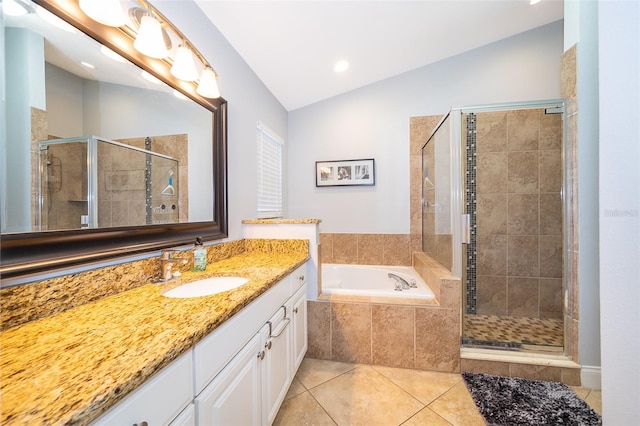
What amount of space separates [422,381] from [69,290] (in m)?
2.02

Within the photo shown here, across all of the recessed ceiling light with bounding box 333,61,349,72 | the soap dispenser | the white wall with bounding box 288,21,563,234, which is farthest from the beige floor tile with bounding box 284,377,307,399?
the recessed ceiling light with bounding box 333,61,349,72

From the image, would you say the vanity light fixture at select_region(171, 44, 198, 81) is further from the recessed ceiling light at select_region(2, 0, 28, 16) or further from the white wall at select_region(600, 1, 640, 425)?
the white wall at select_region(600, 1, 640, 425)

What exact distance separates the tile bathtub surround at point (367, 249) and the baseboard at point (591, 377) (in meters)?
1.46

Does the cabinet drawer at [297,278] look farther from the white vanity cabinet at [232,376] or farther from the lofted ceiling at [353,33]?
the lofted ceiling at [353,33]

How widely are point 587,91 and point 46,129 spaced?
286 centimetres

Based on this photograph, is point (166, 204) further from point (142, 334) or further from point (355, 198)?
point (355, 198)

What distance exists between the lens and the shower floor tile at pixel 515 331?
1971 mm

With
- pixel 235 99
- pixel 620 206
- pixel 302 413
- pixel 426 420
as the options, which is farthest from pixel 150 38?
pixel 426 420

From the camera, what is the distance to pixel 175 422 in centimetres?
61

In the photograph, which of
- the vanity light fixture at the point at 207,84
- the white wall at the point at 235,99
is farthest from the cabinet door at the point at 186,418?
the vanity light fixture at the point at 207,84

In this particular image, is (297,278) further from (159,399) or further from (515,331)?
(515,331)

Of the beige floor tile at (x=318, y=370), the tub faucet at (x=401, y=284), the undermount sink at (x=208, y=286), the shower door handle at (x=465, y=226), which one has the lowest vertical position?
the beige floor tile at (x=318, y=370)

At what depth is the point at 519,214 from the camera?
2.54 m

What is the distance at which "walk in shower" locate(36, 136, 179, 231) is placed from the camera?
80 cm
